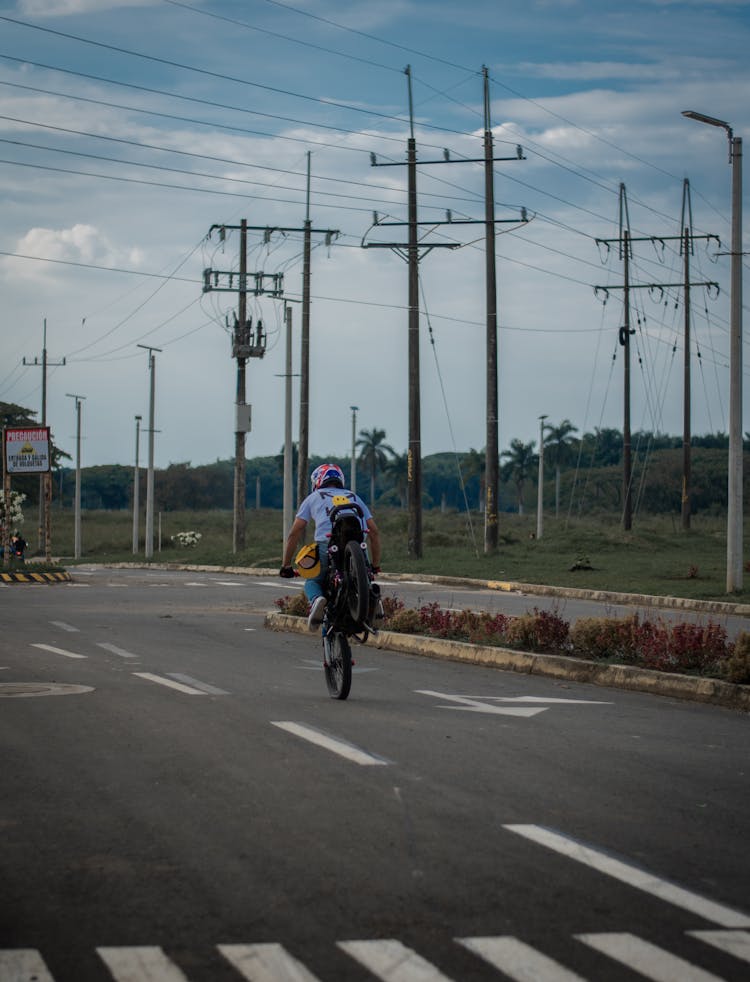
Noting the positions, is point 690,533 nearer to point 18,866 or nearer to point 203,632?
point 203,632

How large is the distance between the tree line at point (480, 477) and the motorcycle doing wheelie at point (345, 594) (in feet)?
276

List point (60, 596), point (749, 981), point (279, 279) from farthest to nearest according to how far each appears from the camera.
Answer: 1. point (279, 279)
2. point (60, 596)
3. point (749, 981)

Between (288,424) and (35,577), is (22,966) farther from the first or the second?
(288,424)

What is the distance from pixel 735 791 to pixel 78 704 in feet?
18.2

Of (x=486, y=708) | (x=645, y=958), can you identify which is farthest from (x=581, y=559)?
(x=645, y=958)

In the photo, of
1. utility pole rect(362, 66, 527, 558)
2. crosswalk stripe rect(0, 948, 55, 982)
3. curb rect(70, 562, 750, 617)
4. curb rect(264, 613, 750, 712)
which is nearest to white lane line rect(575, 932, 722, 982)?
crosswalk stripe rect(0, 948, 55, 982)

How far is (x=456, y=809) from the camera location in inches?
260

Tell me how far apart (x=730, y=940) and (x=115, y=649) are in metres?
12.3

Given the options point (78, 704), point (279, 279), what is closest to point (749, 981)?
point (78, 704)

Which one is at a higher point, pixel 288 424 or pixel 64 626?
pixel 288 424

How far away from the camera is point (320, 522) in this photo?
1123cm

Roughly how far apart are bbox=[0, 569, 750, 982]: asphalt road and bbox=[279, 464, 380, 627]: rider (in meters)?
0.87

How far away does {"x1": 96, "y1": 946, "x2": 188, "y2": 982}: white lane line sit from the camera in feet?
14.1

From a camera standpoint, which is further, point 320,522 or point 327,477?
point 327,477
